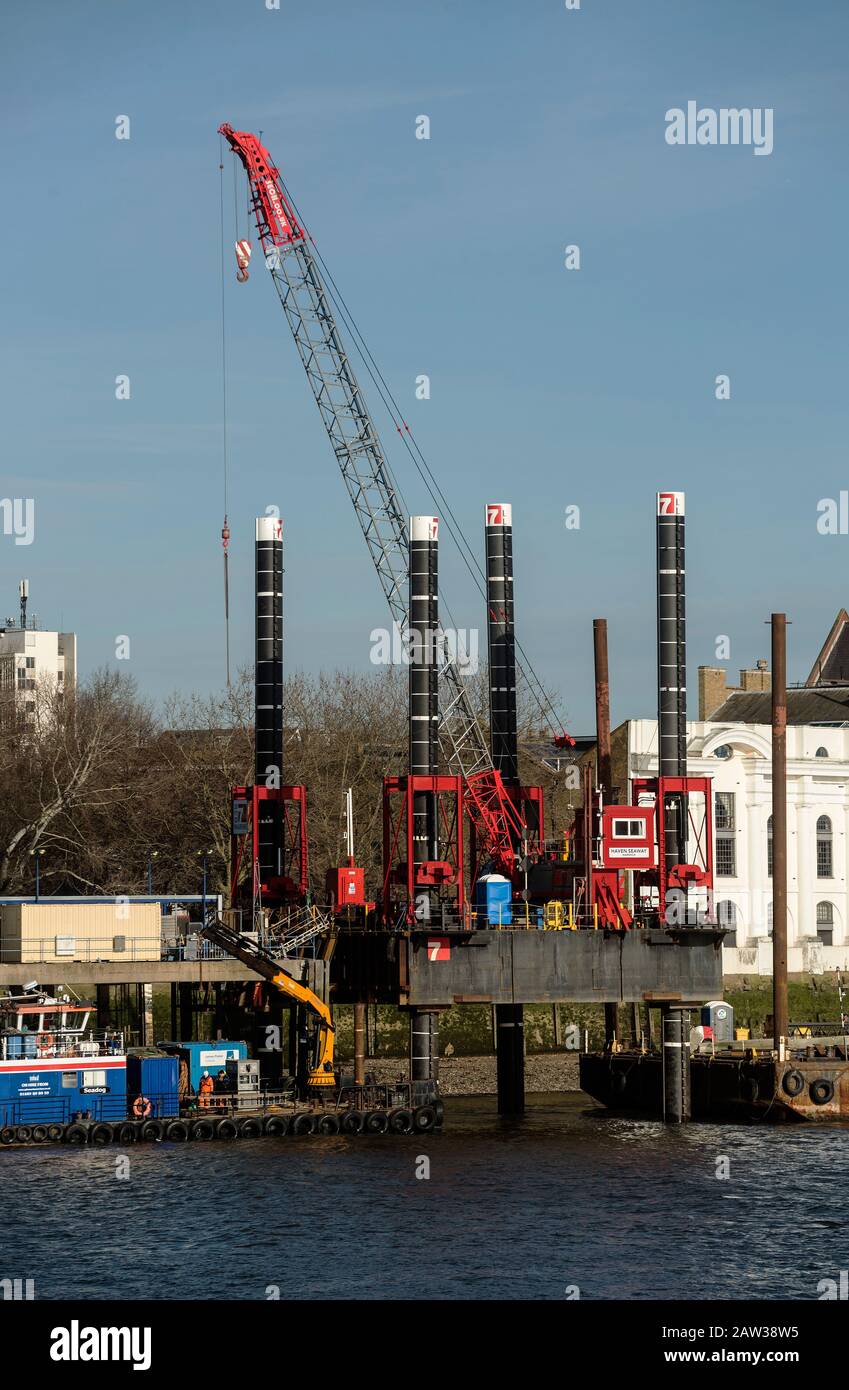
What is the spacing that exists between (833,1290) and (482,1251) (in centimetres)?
986

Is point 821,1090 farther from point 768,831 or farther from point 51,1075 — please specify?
point 768,831

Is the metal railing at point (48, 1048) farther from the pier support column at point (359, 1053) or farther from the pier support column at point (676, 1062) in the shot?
the pier support column at point (676, 1062)

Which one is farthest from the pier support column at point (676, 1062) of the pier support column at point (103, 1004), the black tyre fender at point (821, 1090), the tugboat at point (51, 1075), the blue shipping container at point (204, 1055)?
the pier support column at point (103, 1004)

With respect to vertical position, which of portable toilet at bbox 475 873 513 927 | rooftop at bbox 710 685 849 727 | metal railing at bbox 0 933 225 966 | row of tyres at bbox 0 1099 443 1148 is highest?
rooftop at bbox 710 685 849 727

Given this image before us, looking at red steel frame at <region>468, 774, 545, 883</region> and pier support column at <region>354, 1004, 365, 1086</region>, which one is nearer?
pier support column at <region>354, 1004, 365, 1086</region>

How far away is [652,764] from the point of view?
424 ft

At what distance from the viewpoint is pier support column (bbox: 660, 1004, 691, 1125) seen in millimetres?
79562

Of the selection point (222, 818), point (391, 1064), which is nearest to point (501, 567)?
point (391, 1064)

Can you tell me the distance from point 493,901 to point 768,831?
53025 millimetres

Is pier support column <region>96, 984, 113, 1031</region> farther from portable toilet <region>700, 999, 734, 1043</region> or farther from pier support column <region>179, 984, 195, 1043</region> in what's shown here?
portable toilet <region>700, 999, 734, 1043</region>

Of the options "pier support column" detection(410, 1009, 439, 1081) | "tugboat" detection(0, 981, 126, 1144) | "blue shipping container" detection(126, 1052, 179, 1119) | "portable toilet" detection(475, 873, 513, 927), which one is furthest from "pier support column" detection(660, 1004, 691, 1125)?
"tugboat" detection(0, 981, 126, 1144)

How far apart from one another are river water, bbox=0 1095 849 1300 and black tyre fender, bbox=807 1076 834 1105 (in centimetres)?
275

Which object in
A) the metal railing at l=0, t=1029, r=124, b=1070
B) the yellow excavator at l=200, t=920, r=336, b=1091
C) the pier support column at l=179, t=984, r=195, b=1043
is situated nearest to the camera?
the metal railing at l=0, t=1029, r=124, b=1070
